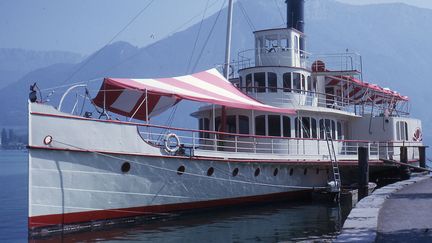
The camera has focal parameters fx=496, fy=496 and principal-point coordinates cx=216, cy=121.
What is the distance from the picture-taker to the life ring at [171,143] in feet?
49.6

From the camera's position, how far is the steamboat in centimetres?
1330

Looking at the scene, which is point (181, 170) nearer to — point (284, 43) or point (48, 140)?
point (48, 140)

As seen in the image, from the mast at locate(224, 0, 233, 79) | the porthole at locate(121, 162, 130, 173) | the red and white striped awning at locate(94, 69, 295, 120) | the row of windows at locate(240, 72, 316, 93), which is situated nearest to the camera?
the porthole at locate(121, 162, 130, 173)

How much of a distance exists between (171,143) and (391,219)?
24.4 feet

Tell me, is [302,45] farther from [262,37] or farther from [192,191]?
[192,191]

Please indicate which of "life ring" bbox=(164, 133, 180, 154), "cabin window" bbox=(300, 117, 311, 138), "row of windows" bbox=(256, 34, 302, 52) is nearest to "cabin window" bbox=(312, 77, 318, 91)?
"row of windows" bbox=(256, 34, 302, 52)

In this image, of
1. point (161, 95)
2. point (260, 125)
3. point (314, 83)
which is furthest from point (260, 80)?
point (161, 95)

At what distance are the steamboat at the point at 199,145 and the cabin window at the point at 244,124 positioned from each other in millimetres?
41

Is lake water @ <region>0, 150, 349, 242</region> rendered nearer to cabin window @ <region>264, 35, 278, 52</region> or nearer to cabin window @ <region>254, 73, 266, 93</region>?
cabin window @ <region>254, 73, 266, 93</region>

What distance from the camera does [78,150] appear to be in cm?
A: 1346

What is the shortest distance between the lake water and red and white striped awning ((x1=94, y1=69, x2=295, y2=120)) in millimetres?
3576

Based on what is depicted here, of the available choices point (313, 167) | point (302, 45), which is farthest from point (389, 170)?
point (302, 45)

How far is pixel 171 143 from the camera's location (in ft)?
50.2

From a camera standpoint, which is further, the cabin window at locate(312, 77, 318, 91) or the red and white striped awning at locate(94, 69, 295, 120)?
the cabin window at locate(312, 77, 318, 91)
